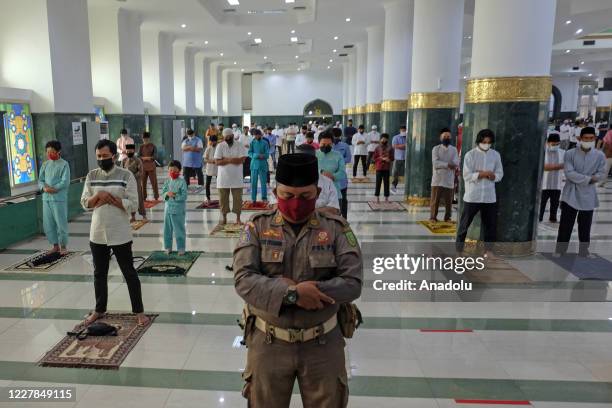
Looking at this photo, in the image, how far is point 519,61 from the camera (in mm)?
5562

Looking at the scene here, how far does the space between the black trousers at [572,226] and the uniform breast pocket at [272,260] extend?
5.04 metres

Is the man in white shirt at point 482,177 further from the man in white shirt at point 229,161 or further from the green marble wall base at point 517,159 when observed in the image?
the man in white shirt at point 229,161

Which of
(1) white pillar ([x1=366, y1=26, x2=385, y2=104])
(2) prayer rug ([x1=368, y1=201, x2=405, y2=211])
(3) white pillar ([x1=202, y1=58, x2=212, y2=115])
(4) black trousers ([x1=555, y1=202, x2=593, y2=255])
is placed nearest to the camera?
(4) black trousers ([x1=555, y1=202, x2=593, y2=255])

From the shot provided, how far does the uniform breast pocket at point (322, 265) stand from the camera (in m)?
2.00

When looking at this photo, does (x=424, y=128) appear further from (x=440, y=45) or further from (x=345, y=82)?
(x=345, y=82)

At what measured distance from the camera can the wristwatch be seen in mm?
1886

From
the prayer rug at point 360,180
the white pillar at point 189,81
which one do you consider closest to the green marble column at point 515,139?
the prayer rug at point 360,180

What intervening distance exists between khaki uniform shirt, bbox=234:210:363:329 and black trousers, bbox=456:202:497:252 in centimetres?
397

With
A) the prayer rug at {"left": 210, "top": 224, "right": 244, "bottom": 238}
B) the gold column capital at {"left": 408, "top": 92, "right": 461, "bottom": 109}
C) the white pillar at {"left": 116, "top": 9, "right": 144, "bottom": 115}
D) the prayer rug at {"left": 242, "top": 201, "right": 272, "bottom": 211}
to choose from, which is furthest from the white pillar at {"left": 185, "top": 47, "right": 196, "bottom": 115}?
the prayer rug at {"left": 210, "top": 224, "right": 244, "bottom": 238}

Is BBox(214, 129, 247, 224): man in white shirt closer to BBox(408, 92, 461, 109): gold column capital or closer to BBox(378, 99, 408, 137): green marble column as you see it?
BBox(408, 92, 461, 109): gold column capital

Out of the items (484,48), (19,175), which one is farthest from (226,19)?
(484,48)

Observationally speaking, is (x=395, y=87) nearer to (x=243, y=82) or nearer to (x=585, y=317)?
(x=585, y=317)

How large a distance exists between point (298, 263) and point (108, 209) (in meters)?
2.49

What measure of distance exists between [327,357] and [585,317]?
3468 millimetres
